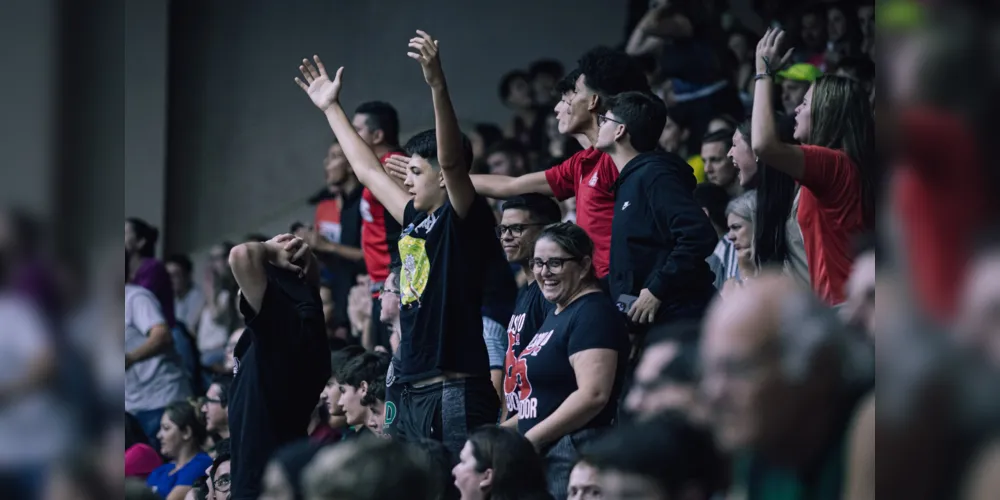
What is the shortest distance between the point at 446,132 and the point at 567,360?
0.76 metres

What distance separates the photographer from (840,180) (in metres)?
3.14

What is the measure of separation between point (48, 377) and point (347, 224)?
17.7 ft

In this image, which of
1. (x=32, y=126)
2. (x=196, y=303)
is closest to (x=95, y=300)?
(x=32, y=126)

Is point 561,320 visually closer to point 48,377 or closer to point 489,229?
point 489,229

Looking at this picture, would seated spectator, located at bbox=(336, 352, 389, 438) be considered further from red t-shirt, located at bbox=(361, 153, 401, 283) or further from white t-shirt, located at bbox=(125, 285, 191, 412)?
white t-shirt, located at bbox=(125, 285, 191, 412)

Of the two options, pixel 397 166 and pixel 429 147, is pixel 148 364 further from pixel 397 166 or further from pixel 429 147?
pixel 429 147

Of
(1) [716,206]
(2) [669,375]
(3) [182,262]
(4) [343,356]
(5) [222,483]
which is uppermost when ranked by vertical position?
(2) [669,375]

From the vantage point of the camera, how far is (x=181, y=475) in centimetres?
603

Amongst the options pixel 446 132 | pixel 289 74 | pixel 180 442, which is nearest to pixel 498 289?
pixel 446 132

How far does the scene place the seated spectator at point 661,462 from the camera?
2268mm

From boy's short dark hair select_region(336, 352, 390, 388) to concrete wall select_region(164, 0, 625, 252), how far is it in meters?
5.10

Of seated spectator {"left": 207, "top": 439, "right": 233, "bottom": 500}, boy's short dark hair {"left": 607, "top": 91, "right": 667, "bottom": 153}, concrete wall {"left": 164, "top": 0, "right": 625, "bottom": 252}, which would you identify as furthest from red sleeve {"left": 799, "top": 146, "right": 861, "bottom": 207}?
concrete wall {"left": 164, "top": 0, "right": 625, "bottom": 252}

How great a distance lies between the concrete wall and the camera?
35.2 feet

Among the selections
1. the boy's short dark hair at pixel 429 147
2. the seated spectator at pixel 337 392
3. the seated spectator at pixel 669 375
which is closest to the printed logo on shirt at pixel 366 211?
the seated spectator at pixel 337 392
